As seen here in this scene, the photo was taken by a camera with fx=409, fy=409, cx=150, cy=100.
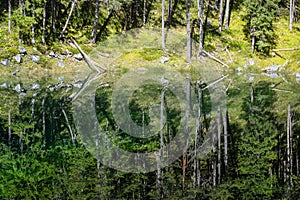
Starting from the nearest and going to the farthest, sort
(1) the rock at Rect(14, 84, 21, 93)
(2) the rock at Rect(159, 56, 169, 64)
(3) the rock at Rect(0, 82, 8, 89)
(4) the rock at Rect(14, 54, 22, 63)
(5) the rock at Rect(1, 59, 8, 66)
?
(1) the rock at Rect(14, 84, 21, 93) < (3) the rock at Rect(0, 82, 8, 89) < (5) the rock at Rect(1, 59, 8, 66) < (4) the rock at Rect(14, 54, 22, 63) < (2) the rock at Rect(159, 56, 169, 64)

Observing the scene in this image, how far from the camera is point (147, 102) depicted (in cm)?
2438

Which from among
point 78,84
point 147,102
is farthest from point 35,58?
point 147,102

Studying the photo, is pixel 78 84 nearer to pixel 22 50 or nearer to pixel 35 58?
pixel 35 58

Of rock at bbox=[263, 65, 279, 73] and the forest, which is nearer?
the forest

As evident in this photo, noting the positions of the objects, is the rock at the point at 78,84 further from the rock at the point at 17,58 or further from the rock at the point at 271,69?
the rock at the point at 271,69

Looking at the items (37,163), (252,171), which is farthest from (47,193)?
(252,171)

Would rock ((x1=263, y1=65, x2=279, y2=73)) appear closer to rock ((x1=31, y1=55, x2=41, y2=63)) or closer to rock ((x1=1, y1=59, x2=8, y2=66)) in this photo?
rock ((x1=31, y1=55, x2=41, y2=63))

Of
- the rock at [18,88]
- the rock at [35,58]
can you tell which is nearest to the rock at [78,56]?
the rock at [35,58]

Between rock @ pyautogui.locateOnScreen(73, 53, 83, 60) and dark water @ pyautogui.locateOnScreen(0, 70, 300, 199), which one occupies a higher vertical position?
dark water @ pyautogui.locateOnScreen(0, 70, 300, 199)

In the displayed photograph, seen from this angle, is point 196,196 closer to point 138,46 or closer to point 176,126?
point 176,126

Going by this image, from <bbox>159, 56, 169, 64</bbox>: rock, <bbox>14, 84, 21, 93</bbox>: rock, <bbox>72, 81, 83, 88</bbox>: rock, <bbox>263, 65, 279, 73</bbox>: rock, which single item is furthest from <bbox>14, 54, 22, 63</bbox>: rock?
<bbox>263, 65, 279, 73</bbox>: rock

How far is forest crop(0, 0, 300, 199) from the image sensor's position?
11.7m

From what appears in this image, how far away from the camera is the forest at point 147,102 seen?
11.7 metres

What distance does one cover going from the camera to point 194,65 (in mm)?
38875
